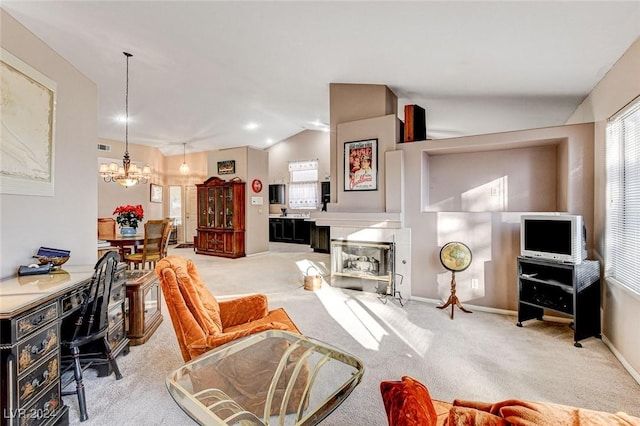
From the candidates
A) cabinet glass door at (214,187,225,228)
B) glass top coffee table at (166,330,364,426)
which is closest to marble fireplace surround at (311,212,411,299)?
glass top coffee table at (166,330,364,426)

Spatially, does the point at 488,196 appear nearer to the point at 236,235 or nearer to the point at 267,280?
the point at 267,280

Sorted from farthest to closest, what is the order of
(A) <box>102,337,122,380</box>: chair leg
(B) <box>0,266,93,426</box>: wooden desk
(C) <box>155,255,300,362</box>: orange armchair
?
(A) <box>102,337,122,380</box>: chair leg → (C) <box>155,255,300,362</box>: orange armchair → (B) <box>0,266,93,426</box>: wooden desk

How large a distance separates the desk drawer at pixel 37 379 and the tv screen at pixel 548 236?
4175 mm

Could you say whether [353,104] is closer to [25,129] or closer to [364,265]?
[364,265]

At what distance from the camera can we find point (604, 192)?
113 inches

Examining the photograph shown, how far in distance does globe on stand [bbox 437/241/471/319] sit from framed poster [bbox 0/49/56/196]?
13.4ft

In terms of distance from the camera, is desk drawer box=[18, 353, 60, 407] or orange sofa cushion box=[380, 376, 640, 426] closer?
orange sofa cushion box=[380, 376, 640, 426]

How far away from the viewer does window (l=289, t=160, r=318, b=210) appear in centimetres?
932

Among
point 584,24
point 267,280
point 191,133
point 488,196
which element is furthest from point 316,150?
point 584,24

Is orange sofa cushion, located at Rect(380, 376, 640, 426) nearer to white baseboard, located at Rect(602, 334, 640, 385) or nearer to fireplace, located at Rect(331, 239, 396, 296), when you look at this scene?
white baseboard, located at Rect(602, 334, 640, 385)

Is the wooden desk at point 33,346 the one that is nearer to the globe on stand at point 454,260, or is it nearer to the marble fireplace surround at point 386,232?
the marble fireplace surround at point 386,232

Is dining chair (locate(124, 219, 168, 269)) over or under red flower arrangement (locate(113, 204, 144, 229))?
under

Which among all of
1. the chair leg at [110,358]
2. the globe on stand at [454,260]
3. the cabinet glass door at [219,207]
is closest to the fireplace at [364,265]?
the globe on stand at [454,260]

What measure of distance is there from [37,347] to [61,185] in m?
1.64
